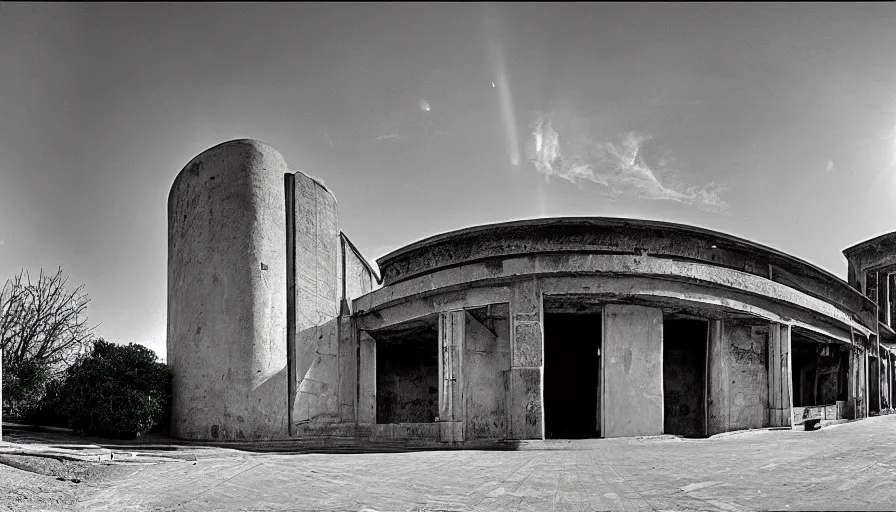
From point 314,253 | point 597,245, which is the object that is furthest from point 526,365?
point 314,253

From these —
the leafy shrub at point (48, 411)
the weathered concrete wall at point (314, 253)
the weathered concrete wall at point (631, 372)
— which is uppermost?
the weathered concrete wall at point (314, 253)

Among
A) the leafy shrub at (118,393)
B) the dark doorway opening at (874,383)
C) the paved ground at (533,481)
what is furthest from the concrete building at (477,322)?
the dark doorway opening at (874,383)

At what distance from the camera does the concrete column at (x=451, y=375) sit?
15508 mm

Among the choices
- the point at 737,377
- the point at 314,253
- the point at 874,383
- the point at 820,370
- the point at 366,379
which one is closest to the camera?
the point at 737,377

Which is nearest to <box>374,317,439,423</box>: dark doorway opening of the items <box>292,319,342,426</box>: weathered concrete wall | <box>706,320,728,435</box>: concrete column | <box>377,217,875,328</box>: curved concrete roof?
<box>292,319,342,426</box>: weathered concrete wall

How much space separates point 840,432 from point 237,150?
1477 centimetres

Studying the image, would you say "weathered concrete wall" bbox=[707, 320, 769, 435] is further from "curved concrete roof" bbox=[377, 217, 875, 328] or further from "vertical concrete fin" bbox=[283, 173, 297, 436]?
"vertical concrete fin" bbox=[283, 173, 297, 436]

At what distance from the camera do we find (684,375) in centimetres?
1906

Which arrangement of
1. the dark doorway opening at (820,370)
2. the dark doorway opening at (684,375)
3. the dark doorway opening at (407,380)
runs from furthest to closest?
the dark doorway opening at (820,370) → the dark doorway opening at (407,380) → the dark doorway opening at (684,375)

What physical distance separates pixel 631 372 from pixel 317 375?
301 inches

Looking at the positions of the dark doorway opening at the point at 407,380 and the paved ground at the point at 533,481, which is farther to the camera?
the dark doorway opening at the point at 407,380

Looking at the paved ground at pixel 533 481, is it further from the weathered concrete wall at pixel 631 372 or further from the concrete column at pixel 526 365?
the weathered concrete wall at pixel 631 372

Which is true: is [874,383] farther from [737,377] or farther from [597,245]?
[597,245]

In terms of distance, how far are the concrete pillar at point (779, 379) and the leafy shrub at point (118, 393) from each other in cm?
1448
